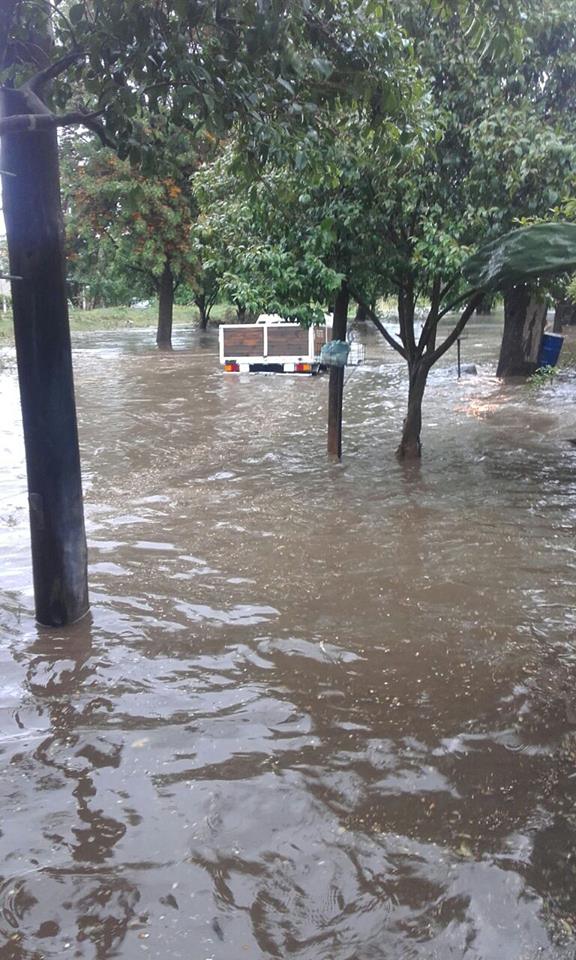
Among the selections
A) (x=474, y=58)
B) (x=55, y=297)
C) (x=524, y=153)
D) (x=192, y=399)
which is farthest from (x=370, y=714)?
(x=192, y=399)

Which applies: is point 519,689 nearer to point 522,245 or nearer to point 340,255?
point 522,245

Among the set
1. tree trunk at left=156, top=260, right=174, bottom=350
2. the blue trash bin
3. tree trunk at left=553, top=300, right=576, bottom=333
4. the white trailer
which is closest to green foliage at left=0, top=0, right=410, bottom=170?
the blue trash bin

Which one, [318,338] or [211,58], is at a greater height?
[211,58]

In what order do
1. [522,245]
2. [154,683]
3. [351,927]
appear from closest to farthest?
[351,927]
[154,683]
[522,245]

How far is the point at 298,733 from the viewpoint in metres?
4.00

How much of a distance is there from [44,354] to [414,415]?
21.3 feet

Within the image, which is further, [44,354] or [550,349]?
[550,349]

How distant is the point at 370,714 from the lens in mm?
4172

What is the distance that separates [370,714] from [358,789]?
25.9 inches

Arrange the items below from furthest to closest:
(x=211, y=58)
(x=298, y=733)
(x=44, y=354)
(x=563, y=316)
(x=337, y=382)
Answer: (x=563, y=316), (x=337, y=382), (x=211, y=58), (x=44, y=354), (x=298, y=733)

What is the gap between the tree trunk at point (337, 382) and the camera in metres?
10.0

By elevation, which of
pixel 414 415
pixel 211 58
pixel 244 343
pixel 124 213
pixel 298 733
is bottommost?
pixel 298 733

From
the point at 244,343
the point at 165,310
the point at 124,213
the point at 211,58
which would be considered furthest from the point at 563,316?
the point at 211,58

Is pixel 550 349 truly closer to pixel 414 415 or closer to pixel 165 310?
pixel 414 415
